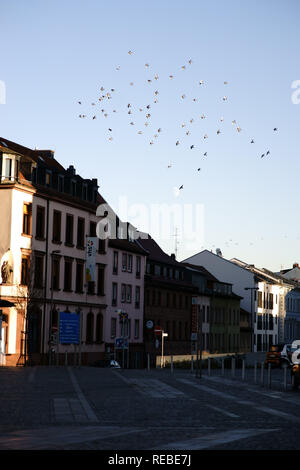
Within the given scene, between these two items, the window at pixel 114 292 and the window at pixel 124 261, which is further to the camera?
the window at pixel 124 261

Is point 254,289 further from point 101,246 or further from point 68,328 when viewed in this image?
point 68,328

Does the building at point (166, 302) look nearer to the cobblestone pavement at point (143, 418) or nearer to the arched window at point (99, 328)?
the arched window at point (99, 328)

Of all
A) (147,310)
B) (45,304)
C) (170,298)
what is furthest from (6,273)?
(170,298)

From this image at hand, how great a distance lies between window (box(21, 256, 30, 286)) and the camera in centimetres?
5819

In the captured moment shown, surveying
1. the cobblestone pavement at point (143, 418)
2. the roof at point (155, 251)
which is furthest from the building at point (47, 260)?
the cobblestone pavement at point (143, 418)

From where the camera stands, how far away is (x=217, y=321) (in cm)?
10712

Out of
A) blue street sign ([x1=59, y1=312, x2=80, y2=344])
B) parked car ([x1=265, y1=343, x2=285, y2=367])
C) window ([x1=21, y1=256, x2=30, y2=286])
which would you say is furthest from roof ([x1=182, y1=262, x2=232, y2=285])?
window ([x1=21, y1=256, x2=30, y2=286])

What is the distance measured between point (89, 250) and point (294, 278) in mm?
97599

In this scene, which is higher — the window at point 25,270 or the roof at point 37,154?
the roof at point 37,154

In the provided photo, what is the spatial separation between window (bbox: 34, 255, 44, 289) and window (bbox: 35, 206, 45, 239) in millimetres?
1553

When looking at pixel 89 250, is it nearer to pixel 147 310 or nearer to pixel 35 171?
pixel 35 171

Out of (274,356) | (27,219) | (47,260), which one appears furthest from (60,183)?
(274,356)

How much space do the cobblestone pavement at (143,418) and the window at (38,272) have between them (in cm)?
3169

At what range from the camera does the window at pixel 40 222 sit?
199 feet
